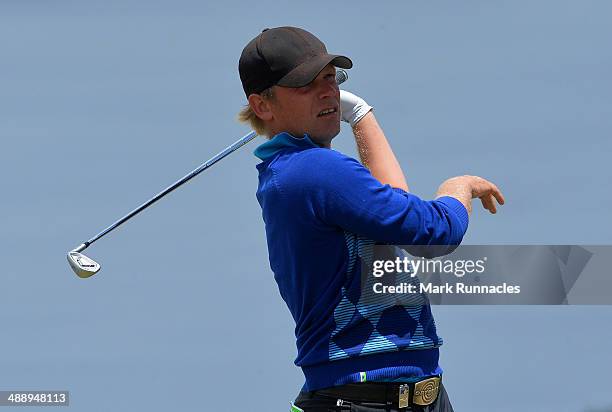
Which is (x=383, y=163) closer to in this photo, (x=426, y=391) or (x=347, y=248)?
(x=347, y=248)

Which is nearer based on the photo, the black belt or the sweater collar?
the black belt

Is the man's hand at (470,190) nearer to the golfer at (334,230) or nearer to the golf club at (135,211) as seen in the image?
the golfer at (334,230)

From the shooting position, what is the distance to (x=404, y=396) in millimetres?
5441

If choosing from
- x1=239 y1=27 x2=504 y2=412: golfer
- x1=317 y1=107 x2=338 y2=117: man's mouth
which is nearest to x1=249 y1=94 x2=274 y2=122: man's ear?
x1=239 y1=27 x2=504 y2=412: golfer

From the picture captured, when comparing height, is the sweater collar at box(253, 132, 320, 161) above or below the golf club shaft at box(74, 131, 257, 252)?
below

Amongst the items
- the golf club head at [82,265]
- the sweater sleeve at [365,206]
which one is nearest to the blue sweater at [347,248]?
the sweater sleeve at [365,206]

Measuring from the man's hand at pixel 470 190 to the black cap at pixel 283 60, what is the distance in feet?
2.27

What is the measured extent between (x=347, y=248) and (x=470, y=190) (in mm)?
630

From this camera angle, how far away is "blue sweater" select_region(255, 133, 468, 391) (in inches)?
208

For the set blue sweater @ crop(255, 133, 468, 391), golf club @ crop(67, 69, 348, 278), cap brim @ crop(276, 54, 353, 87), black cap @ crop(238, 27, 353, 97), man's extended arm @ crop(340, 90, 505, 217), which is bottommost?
blue sweater @ crop(255, 133, 468, 391)

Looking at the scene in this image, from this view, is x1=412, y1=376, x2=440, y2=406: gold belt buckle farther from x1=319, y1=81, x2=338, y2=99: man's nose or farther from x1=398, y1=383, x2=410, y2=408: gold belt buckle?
x1=319, y1=81, x2=338, y2=99: man's nose

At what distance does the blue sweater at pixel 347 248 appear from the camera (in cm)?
529

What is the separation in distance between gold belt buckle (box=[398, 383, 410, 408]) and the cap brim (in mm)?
1377

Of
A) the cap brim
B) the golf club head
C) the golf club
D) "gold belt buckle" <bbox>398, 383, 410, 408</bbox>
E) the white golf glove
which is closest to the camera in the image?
"gold belt buckle" <bbox>398, 383, 410, 408</bbox>
